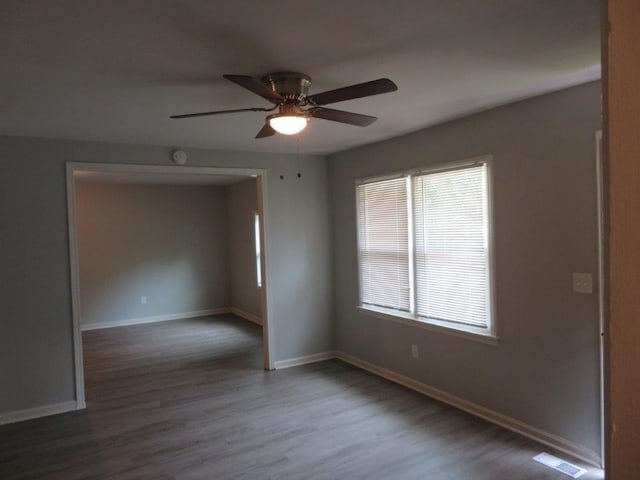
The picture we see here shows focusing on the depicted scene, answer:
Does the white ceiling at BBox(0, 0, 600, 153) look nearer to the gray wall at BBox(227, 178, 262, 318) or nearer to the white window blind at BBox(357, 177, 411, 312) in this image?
the white window blind at BBox(357, 177, 411, 312)

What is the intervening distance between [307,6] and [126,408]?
3.76 meters

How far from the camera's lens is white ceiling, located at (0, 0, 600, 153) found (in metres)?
1.81

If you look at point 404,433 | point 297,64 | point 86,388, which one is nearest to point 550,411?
point 404,433

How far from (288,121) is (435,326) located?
2.43 m

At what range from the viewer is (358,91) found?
7.35 feet

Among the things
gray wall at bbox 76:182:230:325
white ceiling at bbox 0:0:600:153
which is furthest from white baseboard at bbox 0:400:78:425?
gray wall at bbox 76:182:230:325

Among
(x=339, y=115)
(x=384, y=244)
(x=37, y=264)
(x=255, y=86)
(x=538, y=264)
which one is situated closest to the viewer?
(x=255, y=86)

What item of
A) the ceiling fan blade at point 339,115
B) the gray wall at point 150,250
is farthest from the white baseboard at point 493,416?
the gray wall at point 150,250

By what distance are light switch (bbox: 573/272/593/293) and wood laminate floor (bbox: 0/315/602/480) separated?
1119 mm

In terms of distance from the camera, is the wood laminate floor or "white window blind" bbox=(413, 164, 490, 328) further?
"white window blind" bbox=(413, 164, 490, 328)

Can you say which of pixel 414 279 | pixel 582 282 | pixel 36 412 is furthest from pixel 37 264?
pixel 582 282

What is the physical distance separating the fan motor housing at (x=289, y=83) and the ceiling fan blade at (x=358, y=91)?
12 centimetres

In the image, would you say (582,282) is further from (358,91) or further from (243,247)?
(243,247)

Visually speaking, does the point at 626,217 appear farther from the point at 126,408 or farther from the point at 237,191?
the point at 237,191
